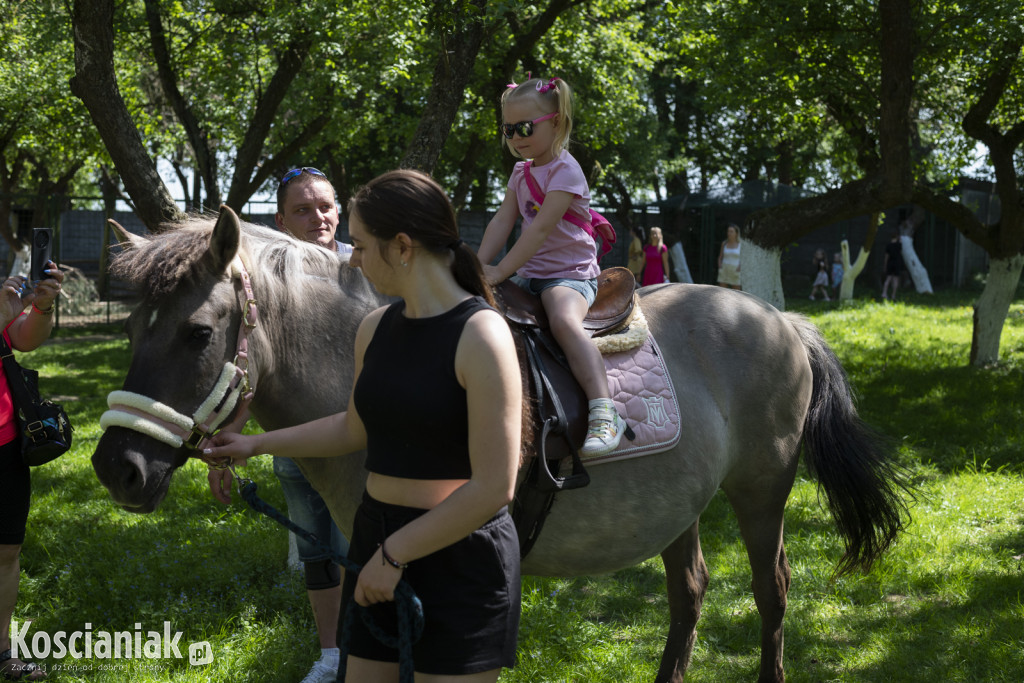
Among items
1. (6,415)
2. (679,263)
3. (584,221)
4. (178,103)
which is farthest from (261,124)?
(679,263)

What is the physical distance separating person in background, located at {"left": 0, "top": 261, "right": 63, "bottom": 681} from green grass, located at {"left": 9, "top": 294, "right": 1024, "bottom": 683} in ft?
0.80

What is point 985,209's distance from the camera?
24.2 metres

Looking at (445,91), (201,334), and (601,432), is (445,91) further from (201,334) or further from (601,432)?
(201,334)

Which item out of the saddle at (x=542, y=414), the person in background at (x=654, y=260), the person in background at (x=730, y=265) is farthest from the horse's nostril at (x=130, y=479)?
the person in background at (x=730, y=265)

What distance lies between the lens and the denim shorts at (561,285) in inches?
115

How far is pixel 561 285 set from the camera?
2.89 meters

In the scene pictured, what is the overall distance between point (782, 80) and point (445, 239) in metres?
10.1

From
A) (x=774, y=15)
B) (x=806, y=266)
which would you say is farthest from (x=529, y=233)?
(x=806, y=266)

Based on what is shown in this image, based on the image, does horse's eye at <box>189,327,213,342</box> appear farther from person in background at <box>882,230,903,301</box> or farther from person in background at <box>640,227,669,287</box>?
person in background at <box>882,230,903,301</box>

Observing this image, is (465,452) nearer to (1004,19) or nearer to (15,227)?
(1004,19)

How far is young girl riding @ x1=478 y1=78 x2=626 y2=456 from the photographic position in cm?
273

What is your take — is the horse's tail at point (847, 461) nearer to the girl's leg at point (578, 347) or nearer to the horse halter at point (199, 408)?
the girl's leg at point (578, 347)

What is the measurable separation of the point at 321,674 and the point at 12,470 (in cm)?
156

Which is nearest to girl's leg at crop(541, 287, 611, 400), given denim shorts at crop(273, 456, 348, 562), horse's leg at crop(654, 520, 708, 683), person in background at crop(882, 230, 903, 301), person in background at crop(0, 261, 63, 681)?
horse's leg at crop(654, 520, 708, 683)
